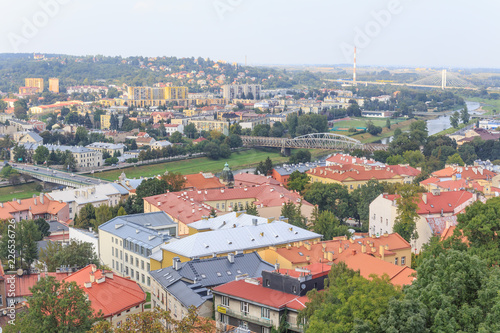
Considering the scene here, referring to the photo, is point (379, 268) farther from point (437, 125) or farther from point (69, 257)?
point (437, 125)

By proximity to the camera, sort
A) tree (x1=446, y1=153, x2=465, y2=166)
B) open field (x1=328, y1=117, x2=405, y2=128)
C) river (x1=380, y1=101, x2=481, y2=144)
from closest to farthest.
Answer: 1. tree (x1=446, y1=153, x2=465, y2=166)
2. river (x1=380, y1=101, x2=481, y2=144)
3. open field (x1=328, y1=117, x2=405, y2=128)

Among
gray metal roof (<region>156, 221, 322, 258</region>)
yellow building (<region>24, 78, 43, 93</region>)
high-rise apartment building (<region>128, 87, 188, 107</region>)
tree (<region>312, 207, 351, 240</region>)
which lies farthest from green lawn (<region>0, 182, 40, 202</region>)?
yellow building (<region>24, 78, 43, 93</region>)

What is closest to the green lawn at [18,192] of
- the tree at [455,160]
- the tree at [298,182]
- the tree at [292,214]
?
the tree at [298,182]

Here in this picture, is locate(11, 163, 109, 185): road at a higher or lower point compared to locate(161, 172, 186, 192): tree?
lower

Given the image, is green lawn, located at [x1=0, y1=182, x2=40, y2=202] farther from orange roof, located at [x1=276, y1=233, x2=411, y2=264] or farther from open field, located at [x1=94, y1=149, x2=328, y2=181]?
orange roof, located at [x1=276, y1=233, x2=411, y2=264]

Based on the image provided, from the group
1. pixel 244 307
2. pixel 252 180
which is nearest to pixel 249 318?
pixel 244 307

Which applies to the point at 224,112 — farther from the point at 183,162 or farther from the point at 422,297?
the point at 422,297
